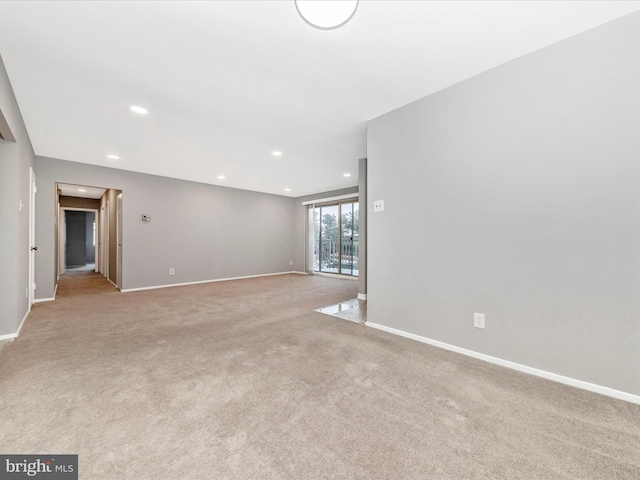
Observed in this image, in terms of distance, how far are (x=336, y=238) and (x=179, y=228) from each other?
4062 mm

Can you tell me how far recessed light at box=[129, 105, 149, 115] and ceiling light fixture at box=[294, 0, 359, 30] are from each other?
2290 millimetres

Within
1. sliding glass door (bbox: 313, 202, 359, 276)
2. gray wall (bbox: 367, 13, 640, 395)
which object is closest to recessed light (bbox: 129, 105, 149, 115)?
gray wall (bbox: 367, 13, 640, 395)

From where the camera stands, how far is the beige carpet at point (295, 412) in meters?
1.17

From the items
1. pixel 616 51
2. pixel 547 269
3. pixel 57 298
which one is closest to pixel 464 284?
pixel 547 269

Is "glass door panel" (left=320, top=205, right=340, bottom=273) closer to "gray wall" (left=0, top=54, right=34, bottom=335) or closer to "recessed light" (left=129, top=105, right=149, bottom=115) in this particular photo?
"recessed light" (left=129, top=105, right=149, bottom=115)

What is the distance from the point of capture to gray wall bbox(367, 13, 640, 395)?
5.48 feet

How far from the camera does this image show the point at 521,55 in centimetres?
200

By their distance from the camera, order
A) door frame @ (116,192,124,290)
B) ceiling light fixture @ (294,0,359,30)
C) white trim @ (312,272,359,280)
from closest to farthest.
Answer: ceiling light fixture @ (294,0,359,30)
door frame @ (116,192,124,290)
white trim @ (312,272,359,280)

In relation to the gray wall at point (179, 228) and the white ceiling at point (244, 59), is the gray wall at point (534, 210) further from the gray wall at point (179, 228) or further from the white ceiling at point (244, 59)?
the gray wall at point (179, 228)

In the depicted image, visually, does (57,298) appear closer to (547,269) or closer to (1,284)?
(1,284)
